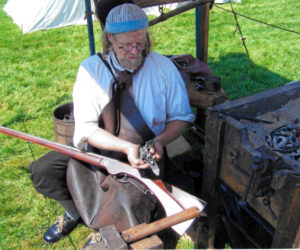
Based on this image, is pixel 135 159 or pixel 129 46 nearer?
pixel 135 159

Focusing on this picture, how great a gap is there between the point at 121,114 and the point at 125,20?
577 millimetres

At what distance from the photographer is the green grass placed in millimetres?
2756

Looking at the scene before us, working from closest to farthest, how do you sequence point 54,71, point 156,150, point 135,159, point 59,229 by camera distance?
point 135,159, point 156,150, point 59,229, point 54,71

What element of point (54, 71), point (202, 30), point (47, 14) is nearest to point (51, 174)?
point (202, 30)

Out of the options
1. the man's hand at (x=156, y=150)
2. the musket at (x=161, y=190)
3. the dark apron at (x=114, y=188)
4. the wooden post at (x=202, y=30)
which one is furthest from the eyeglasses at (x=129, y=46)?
the wooden post at (x=202, y=30)

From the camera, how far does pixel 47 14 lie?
316 inches

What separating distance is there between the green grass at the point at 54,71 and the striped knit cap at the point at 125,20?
1690 millimetres

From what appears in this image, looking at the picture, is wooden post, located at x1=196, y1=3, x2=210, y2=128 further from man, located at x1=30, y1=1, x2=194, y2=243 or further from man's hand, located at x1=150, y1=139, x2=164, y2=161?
man's hand, located at x1=150, y1=139, x2=164, y2=161

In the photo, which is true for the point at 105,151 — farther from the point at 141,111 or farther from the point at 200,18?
the point at 200,18

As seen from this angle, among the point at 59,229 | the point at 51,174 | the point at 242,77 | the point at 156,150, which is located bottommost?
the point at 59,229

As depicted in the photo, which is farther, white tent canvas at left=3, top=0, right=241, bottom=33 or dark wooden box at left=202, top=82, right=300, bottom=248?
white tent canvas at left=3, top=0, right=241, bottom=33

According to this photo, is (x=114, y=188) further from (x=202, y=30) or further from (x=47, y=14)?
(x=47, y=14)

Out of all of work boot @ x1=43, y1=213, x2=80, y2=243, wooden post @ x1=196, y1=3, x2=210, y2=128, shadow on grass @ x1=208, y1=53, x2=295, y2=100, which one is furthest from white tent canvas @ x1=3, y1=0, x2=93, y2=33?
work boot @ x1=43, y1=213, x2=80, y2=243

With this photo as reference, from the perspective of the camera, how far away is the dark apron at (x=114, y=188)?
184 centimetres
